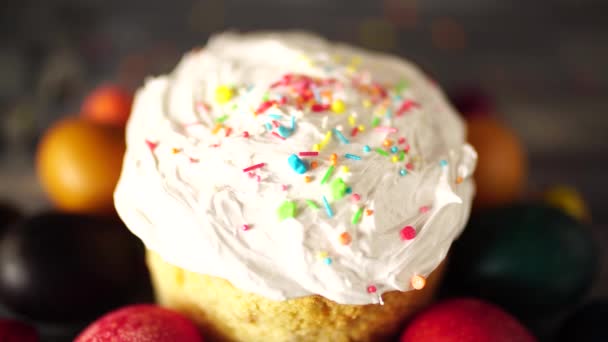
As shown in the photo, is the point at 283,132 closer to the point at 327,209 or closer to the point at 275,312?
the point at 327,209

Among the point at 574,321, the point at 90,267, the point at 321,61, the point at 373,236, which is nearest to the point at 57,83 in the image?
the point at 90,267

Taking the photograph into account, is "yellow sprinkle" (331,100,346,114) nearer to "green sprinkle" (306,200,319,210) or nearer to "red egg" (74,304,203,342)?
"green sprinkle" (306,200,319,210)

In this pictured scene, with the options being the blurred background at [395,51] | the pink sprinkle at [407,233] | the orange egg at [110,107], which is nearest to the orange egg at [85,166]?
the orange egg at [110,107]

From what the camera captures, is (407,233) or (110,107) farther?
(110,107)

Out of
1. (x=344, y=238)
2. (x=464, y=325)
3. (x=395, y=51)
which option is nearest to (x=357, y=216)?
(x=344, y=238)

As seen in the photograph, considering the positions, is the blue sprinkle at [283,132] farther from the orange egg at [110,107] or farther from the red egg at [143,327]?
the orange egg at [110,107]

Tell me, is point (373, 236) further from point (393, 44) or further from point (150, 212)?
point (393, 44)
